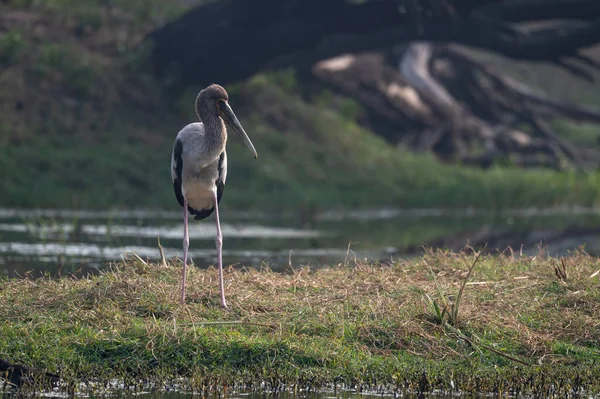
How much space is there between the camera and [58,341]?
6453 millimetres

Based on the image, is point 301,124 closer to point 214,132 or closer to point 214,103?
point 214,103

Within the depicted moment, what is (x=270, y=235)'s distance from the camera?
14109mm

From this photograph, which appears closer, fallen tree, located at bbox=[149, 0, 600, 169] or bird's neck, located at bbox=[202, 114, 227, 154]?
bird's neck, located at bbox=[202, 114, 227, 154]

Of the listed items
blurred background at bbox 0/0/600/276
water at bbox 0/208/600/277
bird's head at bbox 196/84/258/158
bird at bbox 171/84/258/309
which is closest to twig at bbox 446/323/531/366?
bird at bbox 171/84/258/309

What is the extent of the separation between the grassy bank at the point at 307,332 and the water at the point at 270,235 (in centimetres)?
249

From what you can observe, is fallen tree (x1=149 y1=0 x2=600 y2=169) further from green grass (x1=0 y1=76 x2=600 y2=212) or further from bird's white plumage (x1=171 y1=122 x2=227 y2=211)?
bird's white plumage (x1=171 y1=122 x2=227 y2=211)

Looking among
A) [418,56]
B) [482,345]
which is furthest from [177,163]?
[418,56]

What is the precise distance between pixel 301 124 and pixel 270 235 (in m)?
6.97

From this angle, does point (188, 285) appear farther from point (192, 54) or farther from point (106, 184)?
point (192, 54)

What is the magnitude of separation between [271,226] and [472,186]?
5901 mm

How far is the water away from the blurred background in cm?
8

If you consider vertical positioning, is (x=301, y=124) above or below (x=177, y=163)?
below

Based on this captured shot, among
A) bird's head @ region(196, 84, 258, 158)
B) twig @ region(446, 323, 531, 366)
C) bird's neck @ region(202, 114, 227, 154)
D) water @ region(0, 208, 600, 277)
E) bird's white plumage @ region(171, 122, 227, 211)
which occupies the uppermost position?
bird's head @ region(196, 84, 258, 158)

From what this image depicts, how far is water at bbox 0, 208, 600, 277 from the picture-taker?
37.1 ft
